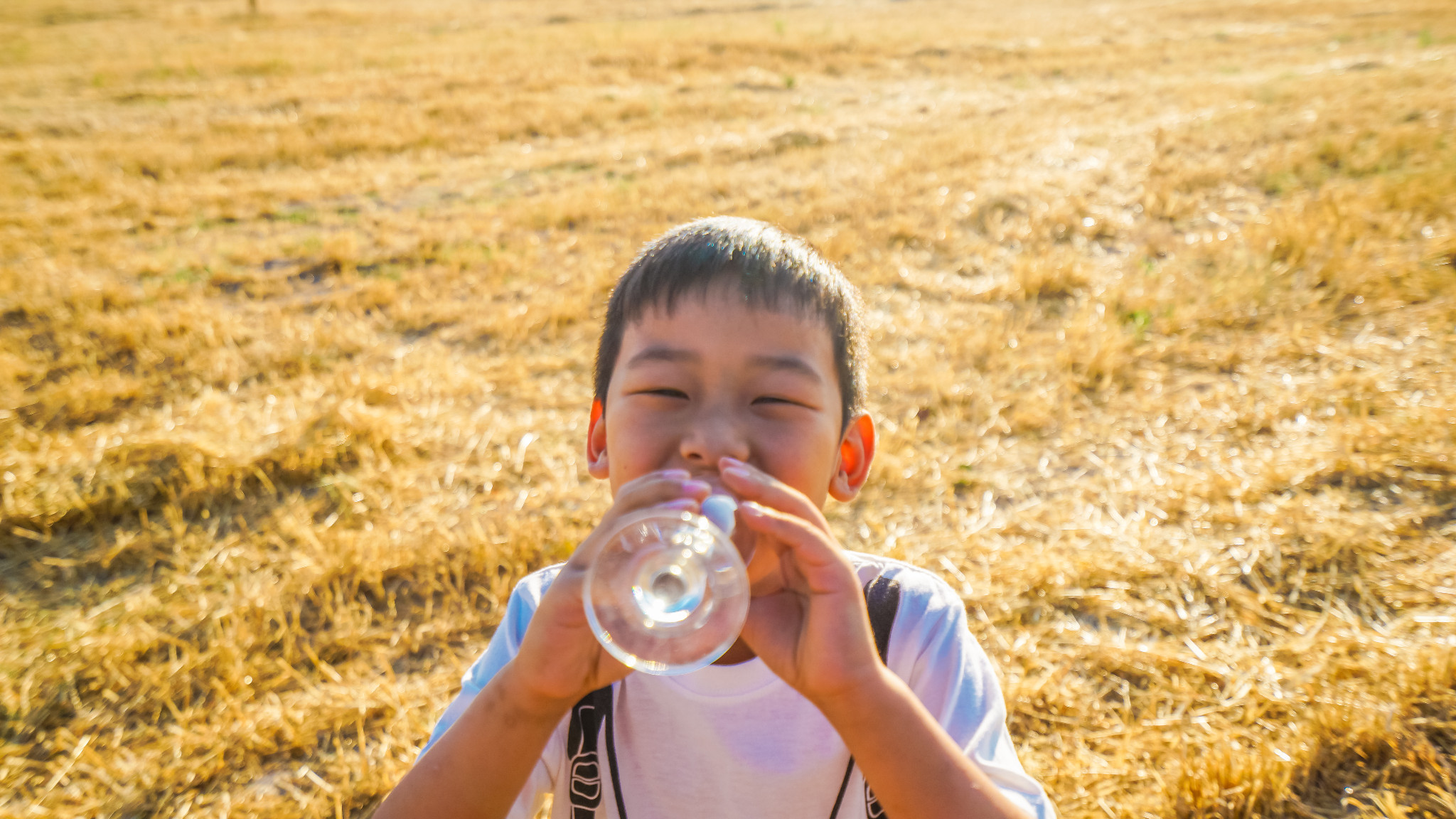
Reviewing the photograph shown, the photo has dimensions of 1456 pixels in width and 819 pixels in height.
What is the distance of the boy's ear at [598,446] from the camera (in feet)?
5.92

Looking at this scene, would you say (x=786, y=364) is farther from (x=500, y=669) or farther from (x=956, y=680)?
(x=500, y=669)

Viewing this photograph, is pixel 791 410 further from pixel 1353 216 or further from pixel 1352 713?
pixel 1353 216

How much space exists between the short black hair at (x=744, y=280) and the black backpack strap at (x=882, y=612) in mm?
342

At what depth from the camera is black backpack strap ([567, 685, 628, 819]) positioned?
1614 mm

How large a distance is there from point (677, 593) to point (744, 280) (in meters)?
0.67

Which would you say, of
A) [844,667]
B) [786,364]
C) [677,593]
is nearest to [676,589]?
[677,593]

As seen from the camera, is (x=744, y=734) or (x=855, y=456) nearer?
(x=744, y=734)

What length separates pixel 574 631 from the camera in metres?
1.29

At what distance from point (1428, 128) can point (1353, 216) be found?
3.15 m

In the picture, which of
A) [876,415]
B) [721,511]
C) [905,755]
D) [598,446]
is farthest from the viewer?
[876,415]

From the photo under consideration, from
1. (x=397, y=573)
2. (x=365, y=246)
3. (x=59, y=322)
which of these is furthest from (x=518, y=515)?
(x=365, y=246)

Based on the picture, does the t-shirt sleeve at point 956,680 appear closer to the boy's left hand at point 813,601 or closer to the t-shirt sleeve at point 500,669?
the boy's left hand at point 813,601

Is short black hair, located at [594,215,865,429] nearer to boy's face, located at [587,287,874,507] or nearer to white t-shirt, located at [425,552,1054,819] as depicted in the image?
boy's face, located at [587,287,874,507]

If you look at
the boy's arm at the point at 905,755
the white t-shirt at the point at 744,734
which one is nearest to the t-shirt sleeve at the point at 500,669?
the white t-shirt at the point at 744,734
